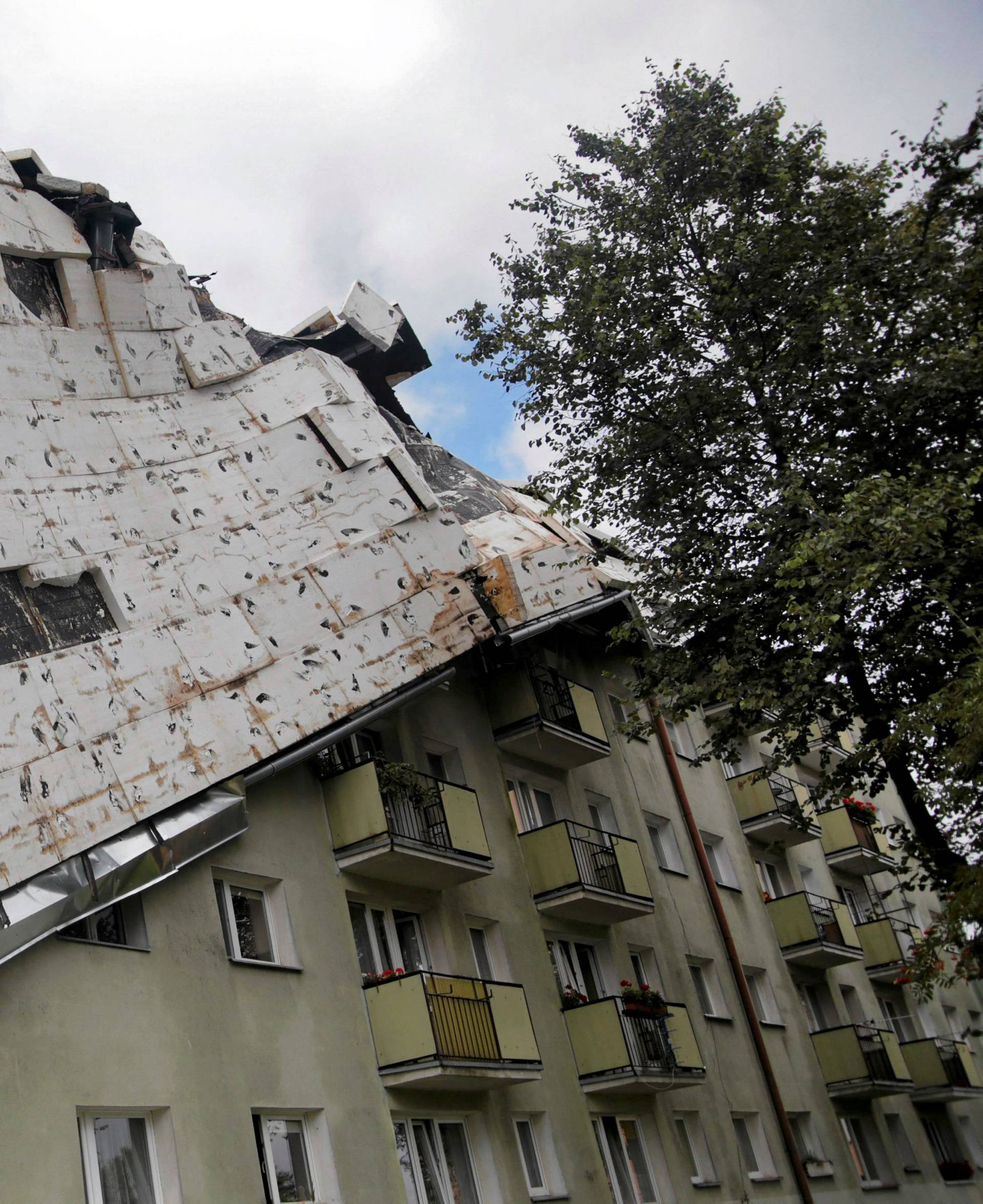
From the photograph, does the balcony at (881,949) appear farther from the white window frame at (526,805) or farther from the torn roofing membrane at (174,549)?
the torn roofing membrane at (174,549)

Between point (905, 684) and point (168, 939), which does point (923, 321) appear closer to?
point (905, 684)

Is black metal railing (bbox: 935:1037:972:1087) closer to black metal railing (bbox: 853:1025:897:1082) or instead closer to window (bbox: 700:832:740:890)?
black metal railing (bbox: 853:1025:897:1082)

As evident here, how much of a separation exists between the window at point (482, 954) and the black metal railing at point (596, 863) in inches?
76.7

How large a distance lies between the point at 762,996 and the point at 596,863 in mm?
7687

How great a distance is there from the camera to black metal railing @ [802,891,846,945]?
1049 inches

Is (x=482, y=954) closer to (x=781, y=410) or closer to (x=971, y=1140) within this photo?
(x=781, y=410)

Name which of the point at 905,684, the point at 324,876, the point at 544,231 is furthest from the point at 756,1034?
the point at 544,231

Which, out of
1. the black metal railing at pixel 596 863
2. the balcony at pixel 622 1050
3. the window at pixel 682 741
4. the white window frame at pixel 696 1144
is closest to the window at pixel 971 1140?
the window at pixel 682 741

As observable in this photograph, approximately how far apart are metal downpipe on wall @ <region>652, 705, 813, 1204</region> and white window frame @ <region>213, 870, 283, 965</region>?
9839 mm

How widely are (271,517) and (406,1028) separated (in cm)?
682

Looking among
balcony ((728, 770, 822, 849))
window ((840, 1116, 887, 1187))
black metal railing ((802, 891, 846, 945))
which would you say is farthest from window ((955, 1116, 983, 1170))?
balcony ((728, 770, 822, 849))

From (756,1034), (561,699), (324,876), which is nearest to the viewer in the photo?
(324,876)

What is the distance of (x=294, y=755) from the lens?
14.5 metres

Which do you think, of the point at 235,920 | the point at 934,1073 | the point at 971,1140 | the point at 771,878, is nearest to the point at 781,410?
the point at 235,920
